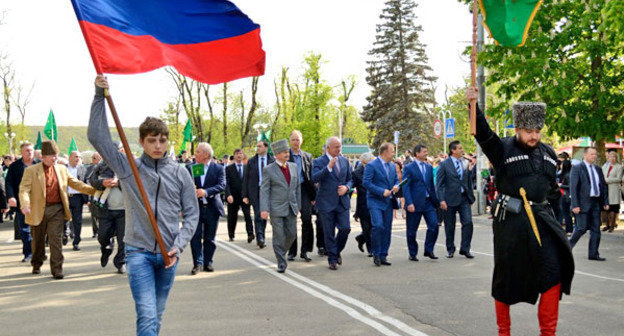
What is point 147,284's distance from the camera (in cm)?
452

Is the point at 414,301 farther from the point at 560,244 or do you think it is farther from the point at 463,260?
the point at 463,260

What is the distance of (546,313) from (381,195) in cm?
585

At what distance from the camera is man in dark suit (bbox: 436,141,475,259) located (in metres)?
11.7

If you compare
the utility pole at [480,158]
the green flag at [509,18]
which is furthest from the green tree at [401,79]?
the green flag at [509,18]

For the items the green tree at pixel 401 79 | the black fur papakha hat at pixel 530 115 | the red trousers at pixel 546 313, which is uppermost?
the green tree at pixel 401 79

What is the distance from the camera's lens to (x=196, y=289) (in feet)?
28.5

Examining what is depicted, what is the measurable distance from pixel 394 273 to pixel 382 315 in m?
3.02

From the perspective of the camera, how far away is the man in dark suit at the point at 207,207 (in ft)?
33.7

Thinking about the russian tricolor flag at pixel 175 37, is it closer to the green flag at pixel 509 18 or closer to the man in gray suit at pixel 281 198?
the green flag at pixel 509 18

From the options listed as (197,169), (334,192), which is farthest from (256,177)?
(197,169)

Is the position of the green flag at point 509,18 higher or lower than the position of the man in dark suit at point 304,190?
higher

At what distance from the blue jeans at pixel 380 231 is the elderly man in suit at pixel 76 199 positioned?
5.89 m

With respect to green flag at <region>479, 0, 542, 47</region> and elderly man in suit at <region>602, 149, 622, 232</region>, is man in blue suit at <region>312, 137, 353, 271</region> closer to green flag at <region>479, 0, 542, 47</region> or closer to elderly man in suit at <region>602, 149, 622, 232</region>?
green flag at <region>479, 0, 542, 47</region>

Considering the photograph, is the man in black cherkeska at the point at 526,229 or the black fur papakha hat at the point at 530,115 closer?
the man in black cherkeska at the point at 526,229
